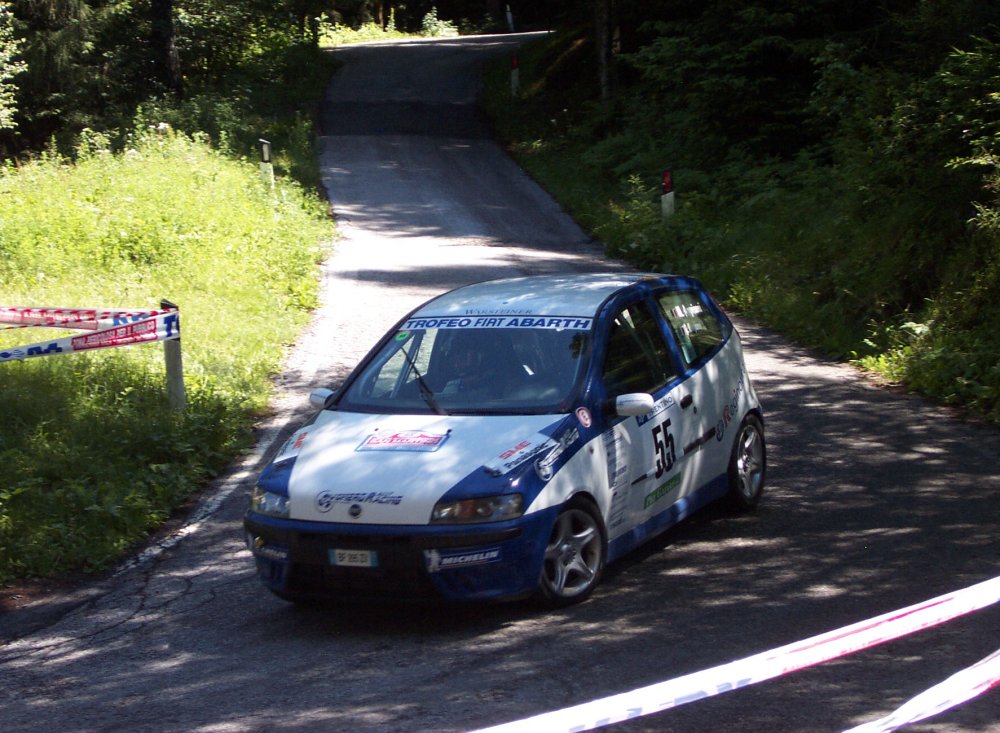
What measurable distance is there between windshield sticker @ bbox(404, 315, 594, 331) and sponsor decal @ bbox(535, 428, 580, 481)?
95 centimetres

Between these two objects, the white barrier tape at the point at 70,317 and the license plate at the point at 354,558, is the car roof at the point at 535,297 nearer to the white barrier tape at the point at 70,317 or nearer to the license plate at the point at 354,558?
the license plate at the point at 354,558

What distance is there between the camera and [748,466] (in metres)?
8.42

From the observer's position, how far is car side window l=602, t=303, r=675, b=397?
7.22 m

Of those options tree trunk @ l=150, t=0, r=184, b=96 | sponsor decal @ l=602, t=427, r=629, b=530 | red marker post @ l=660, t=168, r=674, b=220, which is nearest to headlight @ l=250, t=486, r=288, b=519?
sponsor decal @ l=602, t=427, r=629, b=530

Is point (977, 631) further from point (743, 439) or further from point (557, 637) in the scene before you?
point (743, 439)

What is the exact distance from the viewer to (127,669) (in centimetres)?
605

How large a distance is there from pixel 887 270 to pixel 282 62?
99.6 ft

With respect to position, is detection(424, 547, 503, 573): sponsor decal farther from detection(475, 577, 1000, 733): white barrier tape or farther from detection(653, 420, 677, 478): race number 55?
detection(475, 577, 1000, 733): white barrier tape

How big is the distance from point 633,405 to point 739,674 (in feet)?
11.1

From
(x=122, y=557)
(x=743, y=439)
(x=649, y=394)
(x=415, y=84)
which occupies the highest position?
(x=415, y=84)

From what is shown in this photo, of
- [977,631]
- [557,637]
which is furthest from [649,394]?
[977,631]

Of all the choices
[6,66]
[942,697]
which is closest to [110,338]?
[942,697]

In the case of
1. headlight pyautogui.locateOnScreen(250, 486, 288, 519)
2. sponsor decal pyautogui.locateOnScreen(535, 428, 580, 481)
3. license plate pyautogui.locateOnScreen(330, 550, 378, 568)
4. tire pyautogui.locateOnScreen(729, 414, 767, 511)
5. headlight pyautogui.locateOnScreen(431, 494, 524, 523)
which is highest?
sponsor decal pyautogui.locateOnScreen(535, 428, 580, 481)

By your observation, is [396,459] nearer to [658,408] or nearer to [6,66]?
[658,408]
